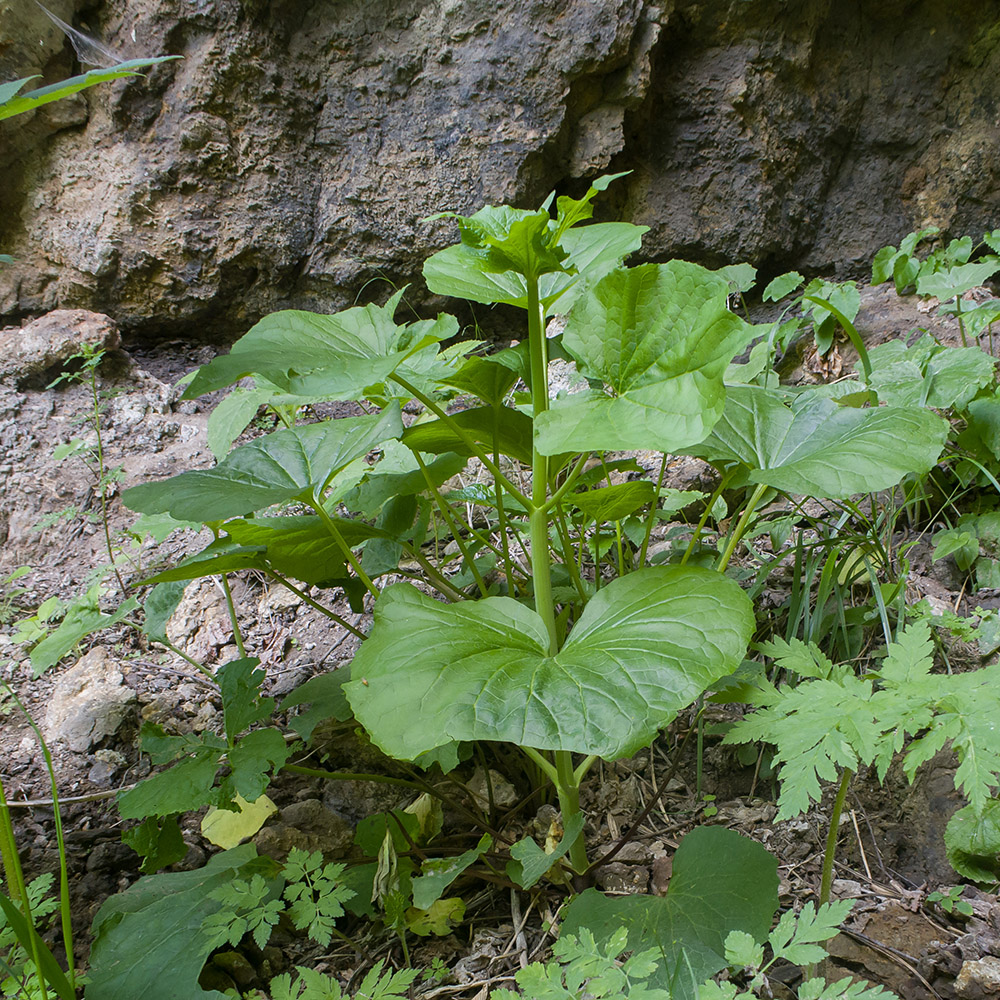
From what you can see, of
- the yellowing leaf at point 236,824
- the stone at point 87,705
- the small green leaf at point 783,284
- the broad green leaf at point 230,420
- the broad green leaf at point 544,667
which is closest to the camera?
the broad green leaf at point 544,667

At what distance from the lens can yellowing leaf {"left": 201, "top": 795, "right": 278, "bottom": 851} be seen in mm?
1129

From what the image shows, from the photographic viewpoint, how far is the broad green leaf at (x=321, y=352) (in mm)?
788

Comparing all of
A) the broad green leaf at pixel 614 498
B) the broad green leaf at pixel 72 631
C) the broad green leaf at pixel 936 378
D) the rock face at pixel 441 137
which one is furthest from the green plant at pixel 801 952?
the rock face at pixel 441 137

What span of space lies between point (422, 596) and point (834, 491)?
0.55 meters

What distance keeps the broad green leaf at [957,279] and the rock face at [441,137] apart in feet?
3.35

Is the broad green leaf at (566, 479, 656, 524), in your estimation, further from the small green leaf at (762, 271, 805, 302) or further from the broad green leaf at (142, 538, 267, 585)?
the small green leaf at (762, 271, 805, 302)

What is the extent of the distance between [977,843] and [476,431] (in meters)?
0.95

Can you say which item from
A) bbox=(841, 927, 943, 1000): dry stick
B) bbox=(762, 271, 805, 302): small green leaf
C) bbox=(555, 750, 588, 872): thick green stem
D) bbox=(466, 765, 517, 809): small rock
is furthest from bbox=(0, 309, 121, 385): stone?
bbox=(841, 927, 943, 1000): dry stick

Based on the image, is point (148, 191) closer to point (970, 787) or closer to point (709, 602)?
point (709, 602)

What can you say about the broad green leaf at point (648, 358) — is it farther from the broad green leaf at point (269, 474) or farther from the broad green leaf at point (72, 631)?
the broad green leaf at point (72, 631)

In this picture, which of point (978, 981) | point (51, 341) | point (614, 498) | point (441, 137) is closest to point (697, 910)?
point (978, 981)

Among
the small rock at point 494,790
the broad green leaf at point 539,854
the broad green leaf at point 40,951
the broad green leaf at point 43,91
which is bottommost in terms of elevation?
the small rock at point 494,790

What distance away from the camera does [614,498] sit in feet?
3.46

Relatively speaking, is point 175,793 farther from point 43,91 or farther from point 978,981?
point 978,981
